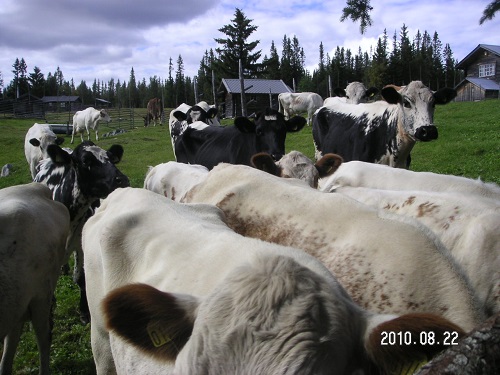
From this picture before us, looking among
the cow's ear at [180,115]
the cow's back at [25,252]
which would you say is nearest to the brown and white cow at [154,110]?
the cow's ear at [180,115]

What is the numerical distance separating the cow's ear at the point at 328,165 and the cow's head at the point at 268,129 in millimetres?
2077

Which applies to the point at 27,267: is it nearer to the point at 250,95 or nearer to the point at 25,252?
the point at 25,252

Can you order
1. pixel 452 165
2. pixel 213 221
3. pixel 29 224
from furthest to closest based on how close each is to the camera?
pixel 452 165 < pixel 29 224 < pixel 213 221

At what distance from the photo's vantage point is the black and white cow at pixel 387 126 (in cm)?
769

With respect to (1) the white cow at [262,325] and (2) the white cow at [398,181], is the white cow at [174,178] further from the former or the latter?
(1) the white cow at [262,325]

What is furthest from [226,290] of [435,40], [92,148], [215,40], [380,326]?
[435,40]

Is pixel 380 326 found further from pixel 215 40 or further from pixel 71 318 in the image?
pixel 215 40

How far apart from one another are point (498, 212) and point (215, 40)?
206 ft

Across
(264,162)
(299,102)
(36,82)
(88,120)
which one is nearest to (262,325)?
(264,162)

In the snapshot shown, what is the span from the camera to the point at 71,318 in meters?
6.21

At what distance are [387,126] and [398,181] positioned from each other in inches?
117

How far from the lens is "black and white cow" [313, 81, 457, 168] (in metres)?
7.69

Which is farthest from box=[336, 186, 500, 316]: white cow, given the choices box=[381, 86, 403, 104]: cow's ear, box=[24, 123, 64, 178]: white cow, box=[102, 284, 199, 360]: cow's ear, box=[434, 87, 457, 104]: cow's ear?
box=[24, 123, 64, 178]: white cow

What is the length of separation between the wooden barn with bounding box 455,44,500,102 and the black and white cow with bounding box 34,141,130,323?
48.5 m
